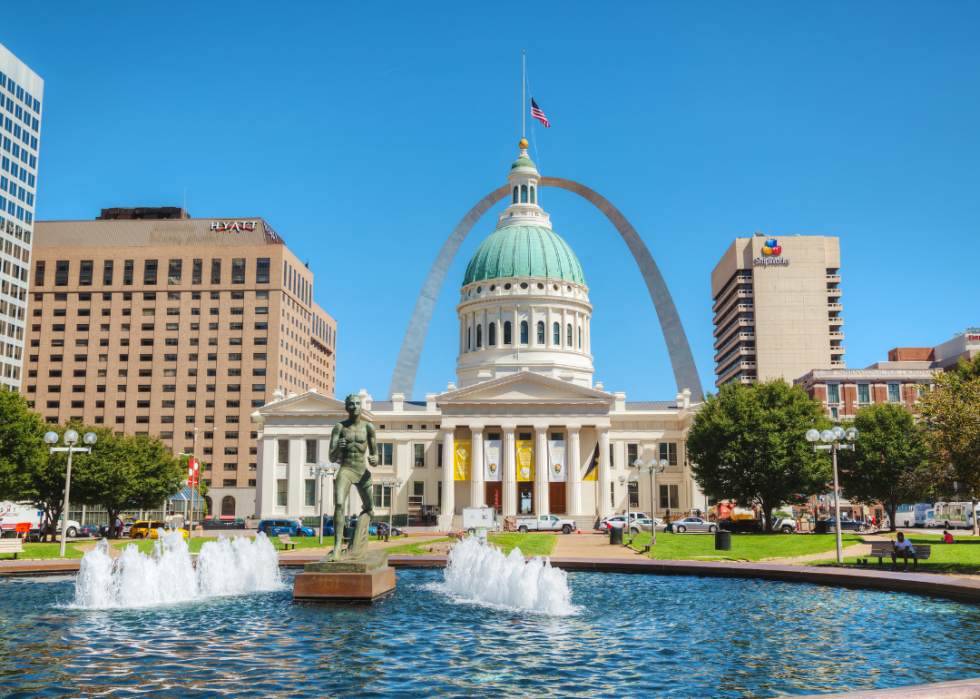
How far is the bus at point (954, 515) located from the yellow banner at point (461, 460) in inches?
1796

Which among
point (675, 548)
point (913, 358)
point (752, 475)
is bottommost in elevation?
point (675, 548)

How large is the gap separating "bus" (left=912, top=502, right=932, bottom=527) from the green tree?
79.6 meters

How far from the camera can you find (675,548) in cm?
4484

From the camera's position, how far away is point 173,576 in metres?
25.3

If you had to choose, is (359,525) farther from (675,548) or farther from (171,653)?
(675,548)

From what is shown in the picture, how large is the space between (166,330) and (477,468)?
76248 millimetres

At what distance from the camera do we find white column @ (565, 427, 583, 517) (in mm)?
83500

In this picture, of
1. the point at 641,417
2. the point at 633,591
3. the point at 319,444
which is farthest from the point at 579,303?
the point at 633,591

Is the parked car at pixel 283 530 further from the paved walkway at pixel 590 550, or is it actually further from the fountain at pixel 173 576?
the fountain at pixel 173 576

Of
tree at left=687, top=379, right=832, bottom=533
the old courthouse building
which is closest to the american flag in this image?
the old courthouse building

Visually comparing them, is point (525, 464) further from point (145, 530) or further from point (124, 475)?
point (124, 475)

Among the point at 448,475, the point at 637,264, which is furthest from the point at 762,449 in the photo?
the point at 637,264

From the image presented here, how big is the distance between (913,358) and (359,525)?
133 metres

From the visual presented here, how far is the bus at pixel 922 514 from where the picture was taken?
8432cm
